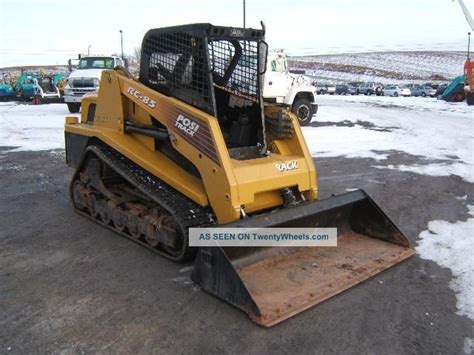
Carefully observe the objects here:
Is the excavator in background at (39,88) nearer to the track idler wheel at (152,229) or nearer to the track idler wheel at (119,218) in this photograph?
the track idler wheel at (119,218)

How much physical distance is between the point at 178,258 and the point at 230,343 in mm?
1439

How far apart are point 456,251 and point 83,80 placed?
55.8 ft

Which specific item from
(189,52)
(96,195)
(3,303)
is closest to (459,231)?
(189,52)

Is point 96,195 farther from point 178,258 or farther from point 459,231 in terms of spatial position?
point 459,231

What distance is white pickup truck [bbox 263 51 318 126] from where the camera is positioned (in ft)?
54.9

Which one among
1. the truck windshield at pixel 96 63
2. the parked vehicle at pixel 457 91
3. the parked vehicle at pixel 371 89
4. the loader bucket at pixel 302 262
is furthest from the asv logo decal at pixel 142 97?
the parked vehicle at pixel 371 89

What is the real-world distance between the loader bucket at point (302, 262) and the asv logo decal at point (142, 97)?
Result: 1.78 metres

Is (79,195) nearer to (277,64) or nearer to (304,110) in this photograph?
(304,110)

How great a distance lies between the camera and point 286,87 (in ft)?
55.6

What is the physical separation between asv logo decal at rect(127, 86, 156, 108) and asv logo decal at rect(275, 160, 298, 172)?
142 centimetres

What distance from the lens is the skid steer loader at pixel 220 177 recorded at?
4293mm

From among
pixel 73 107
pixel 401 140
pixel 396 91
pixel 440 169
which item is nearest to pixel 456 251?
pixel 440 169

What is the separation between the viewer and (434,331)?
11.9ft

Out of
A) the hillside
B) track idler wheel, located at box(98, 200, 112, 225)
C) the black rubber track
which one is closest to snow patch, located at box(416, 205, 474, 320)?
the black rubber track
